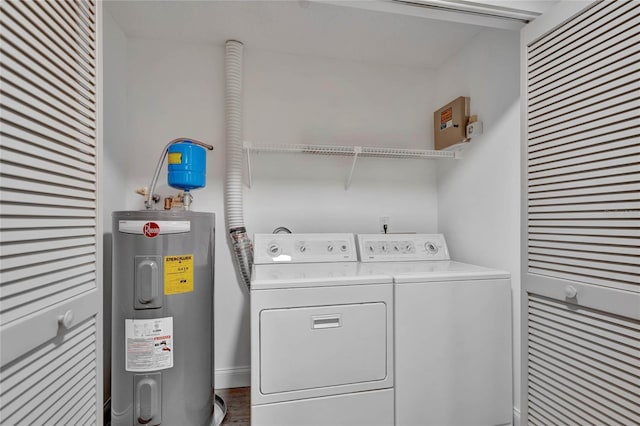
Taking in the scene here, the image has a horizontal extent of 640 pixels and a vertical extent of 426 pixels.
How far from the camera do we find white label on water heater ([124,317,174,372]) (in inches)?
59.1

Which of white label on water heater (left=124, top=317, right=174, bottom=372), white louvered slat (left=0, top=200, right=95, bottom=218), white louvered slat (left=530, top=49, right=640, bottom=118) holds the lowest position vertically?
white label on water heater (left=124, top=317, right=174, bottom=372)

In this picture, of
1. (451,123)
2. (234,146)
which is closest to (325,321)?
(234,146)

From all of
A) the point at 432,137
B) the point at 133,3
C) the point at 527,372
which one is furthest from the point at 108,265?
the point at 432,137

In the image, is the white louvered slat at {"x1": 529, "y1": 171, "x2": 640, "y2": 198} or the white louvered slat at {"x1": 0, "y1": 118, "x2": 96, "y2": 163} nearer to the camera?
the white louvered slat at {"x1": 0, "y1": 118, "x2": 96, "y2": 163}

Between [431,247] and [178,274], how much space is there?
5.60ft

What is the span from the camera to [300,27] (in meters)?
2.00

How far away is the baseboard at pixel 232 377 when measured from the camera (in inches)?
85.4

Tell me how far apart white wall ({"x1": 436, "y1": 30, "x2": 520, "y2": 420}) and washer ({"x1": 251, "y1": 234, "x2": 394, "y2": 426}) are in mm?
829

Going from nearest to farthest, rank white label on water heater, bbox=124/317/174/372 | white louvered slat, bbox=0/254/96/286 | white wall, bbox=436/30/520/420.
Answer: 1. white louvered slat, bbox=0/254/96/286
2. white label on water heater, bbox=124/317/174/372
3. white wall, bbox=436/30/520/420

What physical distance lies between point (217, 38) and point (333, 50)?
2.81 ft

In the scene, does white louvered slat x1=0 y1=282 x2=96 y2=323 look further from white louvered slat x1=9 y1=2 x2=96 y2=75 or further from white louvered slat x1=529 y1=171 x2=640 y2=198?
white louvered slat x1=529 y1=171 x2=640 y2=198

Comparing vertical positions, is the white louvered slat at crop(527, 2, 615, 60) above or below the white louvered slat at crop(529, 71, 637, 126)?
above

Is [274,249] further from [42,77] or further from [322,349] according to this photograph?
[42,77]

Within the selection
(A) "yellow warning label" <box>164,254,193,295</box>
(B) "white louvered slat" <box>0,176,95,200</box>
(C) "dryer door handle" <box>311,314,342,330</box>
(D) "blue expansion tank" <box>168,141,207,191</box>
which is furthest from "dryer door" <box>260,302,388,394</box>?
(D) "blue expansion tank" <box>168,141,207,191</box>
